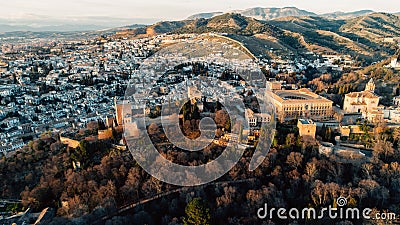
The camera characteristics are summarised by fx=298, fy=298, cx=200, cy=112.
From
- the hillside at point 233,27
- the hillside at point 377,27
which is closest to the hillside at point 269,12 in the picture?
the hillside at point 377,27

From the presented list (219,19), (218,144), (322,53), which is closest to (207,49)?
(322,53)

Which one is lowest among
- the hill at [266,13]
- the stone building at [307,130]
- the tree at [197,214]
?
the tree at [197,214]

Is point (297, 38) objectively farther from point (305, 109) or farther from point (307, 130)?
point (307, 130)

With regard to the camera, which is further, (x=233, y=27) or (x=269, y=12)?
(x=269, y=12)

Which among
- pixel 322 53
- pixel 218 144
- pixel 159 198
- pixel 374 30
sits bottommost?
pixel 159 198

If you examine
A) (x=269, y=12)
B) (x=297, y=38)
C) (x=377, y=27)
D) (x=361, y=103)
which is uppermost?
(x=269, y=12)

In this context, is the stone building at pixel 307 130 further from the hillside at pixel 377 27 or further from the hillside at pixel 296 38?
the hillside at pixel 377 27

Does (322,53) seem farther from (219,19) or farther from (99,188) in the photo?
(99,188)

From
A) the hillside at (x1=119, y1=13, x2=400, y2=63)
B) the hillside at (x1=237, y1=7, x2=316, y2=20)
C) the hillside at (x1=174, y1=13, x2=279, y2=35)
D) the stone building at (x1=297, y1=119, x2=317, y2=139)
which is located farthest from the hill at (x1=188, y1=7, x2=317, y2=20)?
the stone building at (x1=297, y1=119, x2=317, y2=139)

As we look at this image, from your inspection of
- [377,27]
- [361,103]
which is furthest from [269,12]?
[361,103]

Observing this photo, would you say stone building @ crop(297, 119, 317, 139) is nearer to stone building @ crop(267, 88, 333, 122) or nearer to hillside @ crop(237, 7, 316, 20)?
stone building @ crop(267, 88, 333, 122)

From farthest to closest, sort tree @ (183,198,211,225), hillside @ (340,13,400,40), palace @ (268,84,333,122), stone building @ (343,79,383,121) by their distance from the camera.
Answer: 1. hillside @ (340,13,400,40)
2. stone building @ (343,79,383,121)
3. palace @ (268,84,333,122)
4. tree @ (183,198,211,225)
